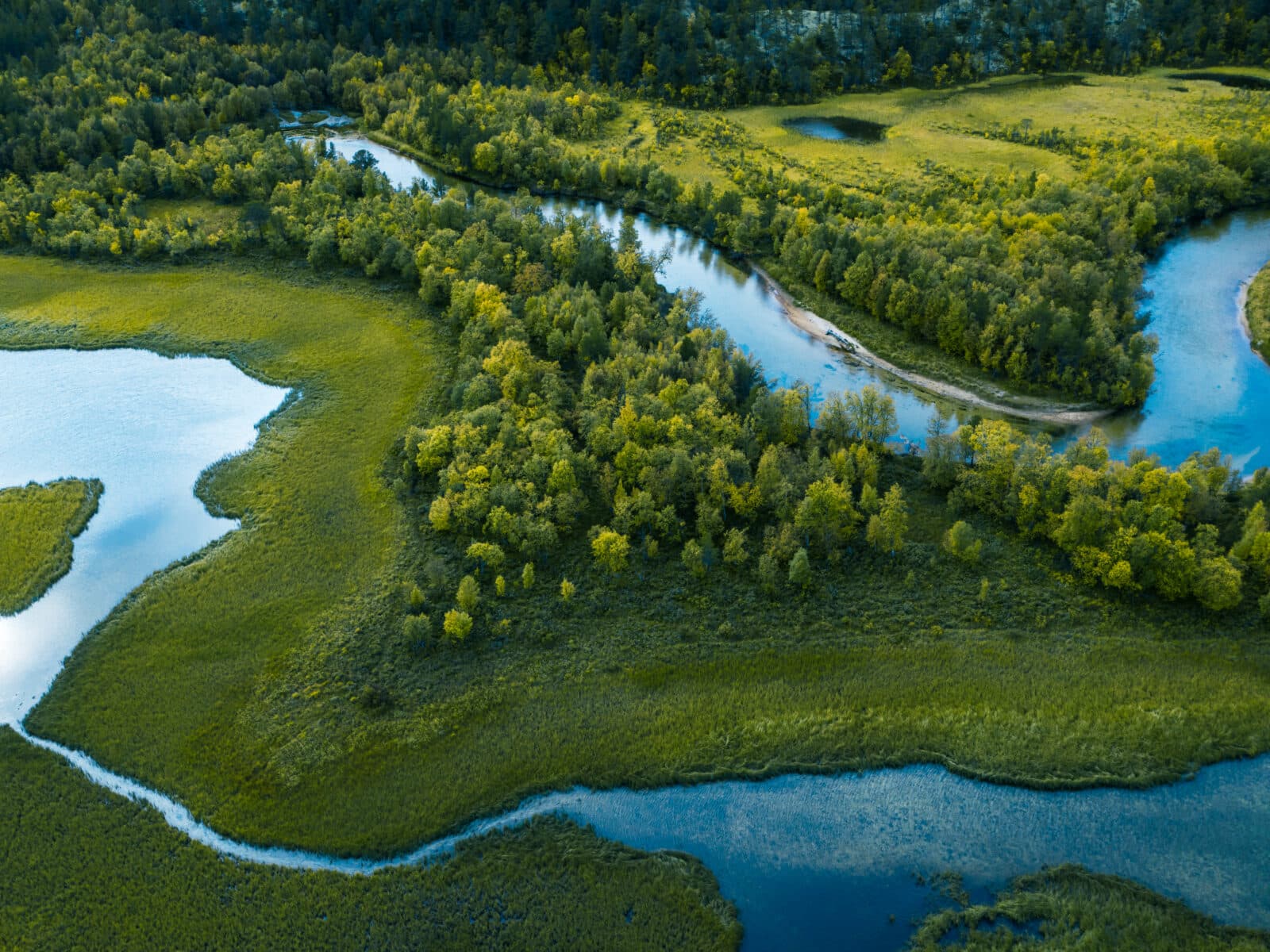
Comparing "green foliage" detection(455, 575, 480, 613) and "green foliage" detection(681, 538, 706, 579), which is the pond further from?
"green foliage" detection(455, 575, 480, 613)

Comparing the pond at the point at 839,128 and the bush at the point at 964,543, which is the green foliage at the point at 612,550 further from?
the pond at the point at 839,128

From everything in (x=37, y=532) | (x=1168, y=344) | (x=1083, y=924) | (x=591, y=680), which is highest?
(x=1168, y=344)

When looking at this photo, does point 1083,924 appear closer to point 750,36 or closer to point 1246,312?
point 1246,312

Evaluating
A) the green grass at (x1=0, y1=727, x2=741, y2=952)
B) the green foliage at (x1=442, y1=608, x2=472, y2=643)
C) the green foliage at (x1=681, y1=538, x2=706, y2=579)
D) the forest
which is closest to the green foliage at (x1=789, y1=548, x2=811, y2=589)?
the forest

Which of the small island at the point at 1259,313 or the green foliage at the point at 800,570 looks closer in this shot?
the green foliage at the point at 800,570

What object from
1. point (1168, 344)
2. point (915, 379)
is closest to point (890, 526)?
point (915, 379)

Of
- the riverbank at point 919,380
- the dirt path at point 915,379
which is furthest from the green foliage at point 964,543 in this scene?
the dirt path at point 915,379
